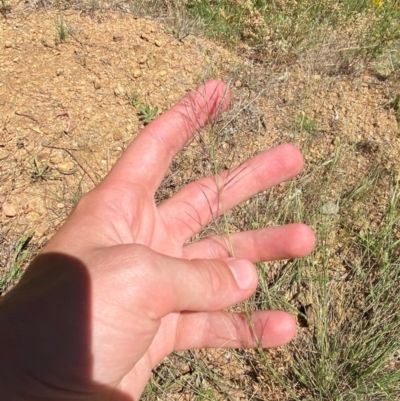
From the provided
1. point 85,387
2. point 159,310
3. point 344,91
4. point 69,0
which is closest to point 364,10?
point 344,91

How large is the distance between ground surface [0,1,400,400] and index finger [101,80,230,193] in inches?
18.2

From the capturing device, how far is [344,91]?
2.82 metres

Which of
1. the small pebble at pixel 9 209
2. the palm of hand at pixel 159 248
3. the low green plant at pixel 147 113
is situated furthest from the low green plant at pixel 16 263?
the low green plant at pixel 147 113

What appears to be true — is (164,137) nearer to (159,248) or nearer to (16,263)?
(159,248)

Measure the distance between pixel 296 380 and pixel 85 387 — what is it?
0.94 metres

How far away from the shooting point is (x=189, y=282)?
1352mm

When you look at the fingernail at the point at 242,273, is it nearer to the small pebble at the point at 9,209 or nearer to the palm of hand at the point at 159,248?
the palm of hand at the point at 159,248

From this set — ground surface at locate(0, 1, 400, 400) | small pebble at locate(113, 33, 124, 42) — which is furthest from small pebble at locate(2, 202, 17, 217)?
small pebble at locate(113, 33, 124, 42)

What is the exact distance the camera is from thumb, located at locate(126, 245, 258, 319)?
1.27 meters

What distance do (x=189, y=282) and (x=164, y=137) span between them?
2.25 feet

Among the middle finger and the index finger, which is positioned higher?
the index finger

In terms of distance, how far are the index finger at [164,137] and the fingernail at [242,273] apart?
47 cm

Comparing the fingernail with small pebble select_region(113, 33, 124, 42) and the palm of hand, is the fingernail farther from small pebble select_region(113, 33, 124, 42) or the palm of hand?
small pebble select_region(113, 33, 124, 42)

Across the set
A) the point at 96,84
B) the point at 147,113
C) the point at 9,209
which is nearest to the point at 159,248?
the point at 9,209
